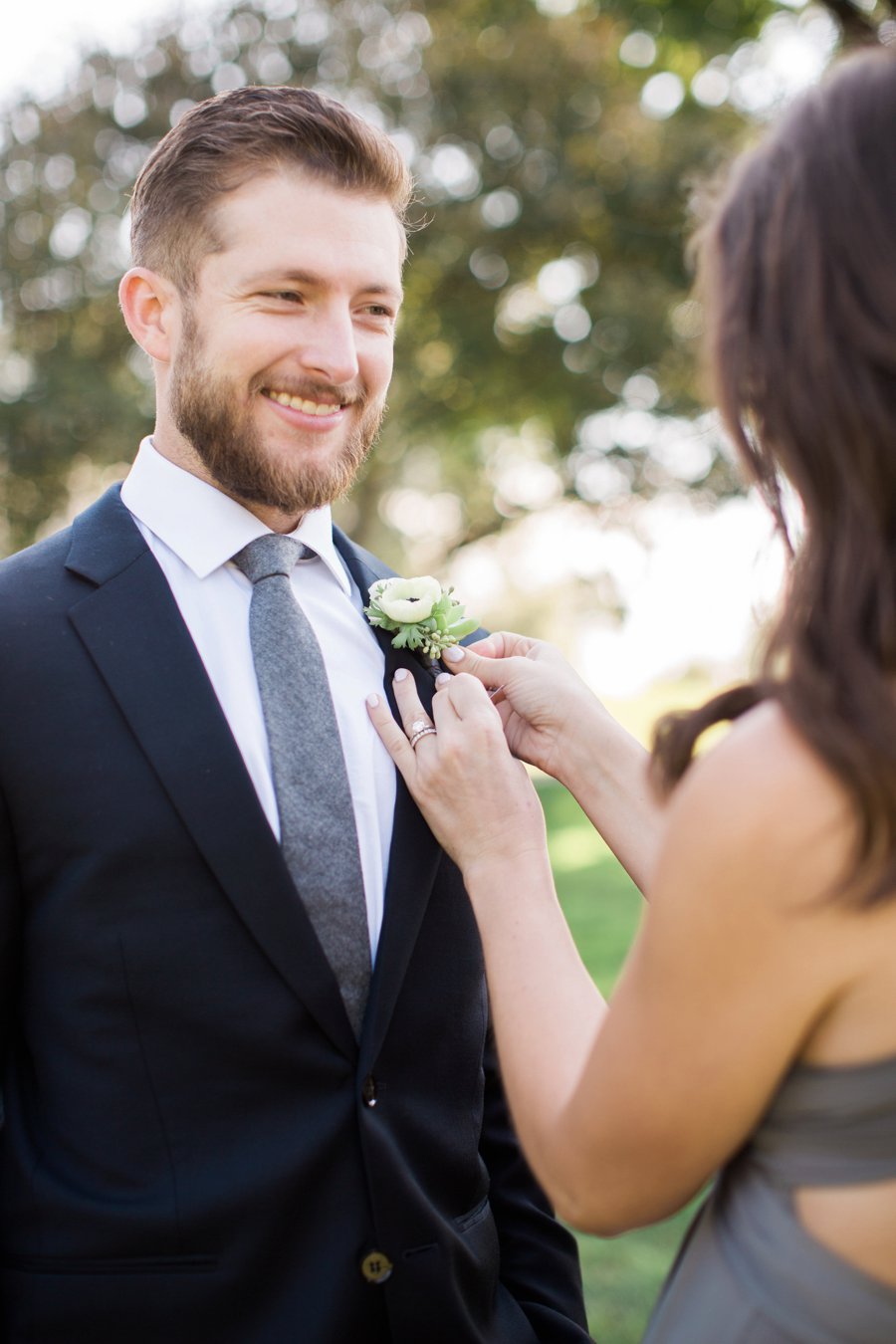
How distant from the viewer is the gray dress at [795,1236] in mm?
1537

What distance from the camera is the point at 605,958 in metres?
8.91

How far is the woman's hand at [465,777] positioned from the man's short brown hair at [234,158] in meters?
1.00

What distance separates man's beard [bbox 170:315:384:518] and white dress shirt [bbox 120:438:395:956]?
0.06 m

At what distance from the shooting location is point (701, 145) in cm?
1377

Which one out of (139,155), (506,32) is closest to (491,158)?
(506,32)

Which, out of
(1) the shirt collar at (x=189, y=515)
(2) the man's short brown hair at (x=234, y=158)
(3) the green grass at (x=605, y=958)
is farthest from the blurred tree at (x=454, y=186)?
(1) the shirt collar at (x=189, y=515)

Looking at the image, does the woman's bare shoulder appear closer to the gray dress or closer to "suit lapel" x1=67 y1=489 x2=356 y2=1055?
the gray dress

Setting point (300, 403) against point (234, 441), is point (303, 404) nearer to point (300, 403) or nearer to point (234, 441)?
point (300, 403)

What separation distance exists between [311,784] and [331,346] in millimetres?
909

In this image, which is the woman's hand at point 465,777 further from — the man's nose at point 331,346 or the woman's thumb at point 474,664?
the man's nose at point 331,346

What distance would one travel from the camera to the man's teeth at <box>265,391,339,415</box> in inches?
100.0

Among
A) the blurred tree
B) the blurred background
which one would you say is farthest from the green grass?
the blurred tree

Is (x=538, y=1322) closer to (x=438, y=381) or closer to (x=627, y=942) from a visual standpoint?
(x=627, y=942)

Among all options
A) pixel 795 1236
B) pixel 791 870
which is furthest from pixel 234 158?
pixel 795 1236
